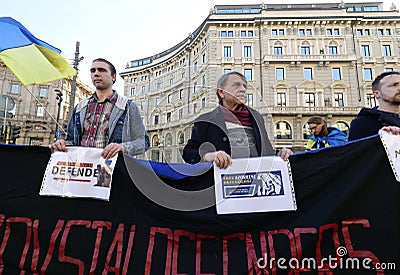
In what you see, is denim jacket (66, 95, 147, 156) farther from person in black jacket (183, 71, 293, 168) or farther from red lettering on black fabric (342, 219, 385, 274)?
red lettering on black fabric (342, 219, 385, 274)

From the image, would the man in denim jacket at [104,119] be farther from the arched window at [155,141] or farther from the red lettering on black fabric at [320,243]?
the red lettering on black fabric at [320,243]

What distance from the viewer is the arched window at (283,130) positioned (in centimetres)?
2592

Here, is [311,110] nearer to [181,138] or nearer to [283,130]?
[283,130]

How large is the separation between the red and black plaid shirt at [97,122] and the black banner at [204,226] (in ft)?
1.58

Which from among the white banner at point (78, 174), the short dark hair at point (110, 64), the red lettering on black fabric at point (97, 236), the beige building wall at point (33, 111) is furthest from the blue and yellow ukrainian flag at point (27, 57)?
the beige building wall at point (33, 111)

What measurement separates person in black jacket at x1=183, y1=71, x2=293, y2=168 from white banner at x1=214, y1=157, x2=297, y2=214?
8 centimetres

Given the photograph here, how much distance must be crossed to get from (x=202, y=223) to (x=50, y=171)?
1.23 metres

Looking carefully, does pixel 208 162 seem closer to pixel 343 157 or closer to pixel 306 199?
pixel 306 199

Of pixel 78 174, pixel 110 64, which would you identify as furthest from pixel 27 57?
pixel 78 174

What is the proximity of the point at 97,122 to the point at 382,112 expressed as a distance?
99.1 inches

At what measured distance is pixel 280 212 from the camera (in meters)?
1.95

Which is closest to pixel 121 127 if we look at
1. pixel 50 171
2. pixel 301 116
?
pixel 50 171

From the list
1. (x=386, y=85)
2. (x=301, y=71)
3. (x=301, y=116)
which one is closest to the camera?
(x=386, y=85)

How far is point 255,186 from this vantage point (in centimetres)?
200
